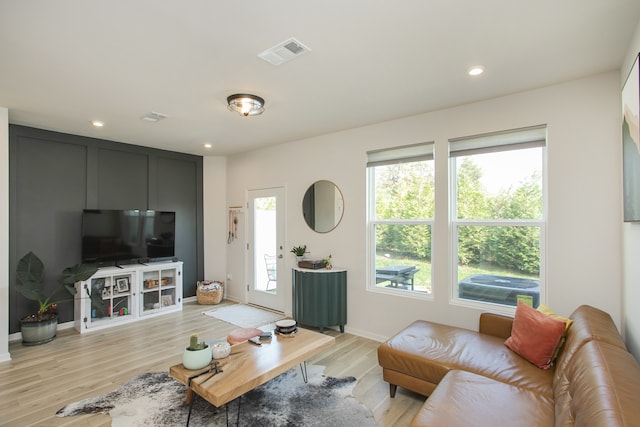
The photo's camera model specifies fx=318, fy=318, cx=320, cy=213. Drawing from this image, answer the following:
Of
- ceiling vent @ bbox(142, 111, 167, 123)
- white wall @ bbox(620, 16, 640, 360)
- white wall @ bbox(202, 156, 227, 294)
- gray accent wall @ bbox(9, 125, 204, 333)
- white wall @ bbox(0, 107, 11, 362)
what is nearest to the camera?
white wall @ bbox(620, 16, 640, 360)

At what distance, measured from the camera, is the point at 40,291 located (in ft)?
12.4

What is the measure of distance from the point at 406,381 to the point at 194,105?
3255mm

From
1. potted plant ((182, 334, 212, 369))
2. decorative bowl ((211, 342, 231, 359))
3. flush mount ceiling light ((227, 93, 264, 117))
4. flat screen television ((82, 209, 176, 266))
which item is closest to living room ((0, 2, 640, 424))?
flat screen television ((82, 209, 176, 266))

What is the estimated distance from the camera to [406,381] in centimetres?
250

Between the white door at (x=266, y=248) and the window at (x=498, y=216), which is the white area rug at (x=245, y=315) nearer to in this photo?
the white door at (x=266, y=248)

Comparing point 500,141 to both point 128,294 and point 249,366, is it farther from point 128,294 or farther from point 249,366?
point 128,294

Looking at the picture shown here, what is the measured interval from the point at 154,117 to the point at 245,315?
Result: 3035mm

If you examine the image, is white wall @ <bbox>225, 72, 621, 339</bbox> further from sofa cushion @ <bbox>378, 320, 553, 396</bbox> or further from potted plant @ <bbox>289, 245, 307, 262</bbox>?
sofa cushion @ <bbox>378, 320, 553, 396</bbox>

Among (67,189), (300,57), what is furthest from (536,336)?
(67,189)

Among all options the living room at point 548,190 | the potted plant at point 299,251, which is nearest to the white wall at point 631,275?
the living room at point 548,190

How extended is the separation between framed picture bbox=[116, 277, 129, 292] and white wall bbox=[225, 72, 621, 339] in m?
2.31

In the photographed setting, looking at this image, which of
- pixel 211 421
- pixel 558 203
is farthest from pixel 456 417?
pixel 558 203

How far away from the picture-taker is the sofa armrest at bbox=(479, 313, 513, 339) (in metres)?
2.71

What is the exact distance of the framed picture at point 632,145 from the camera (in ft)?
5.60
